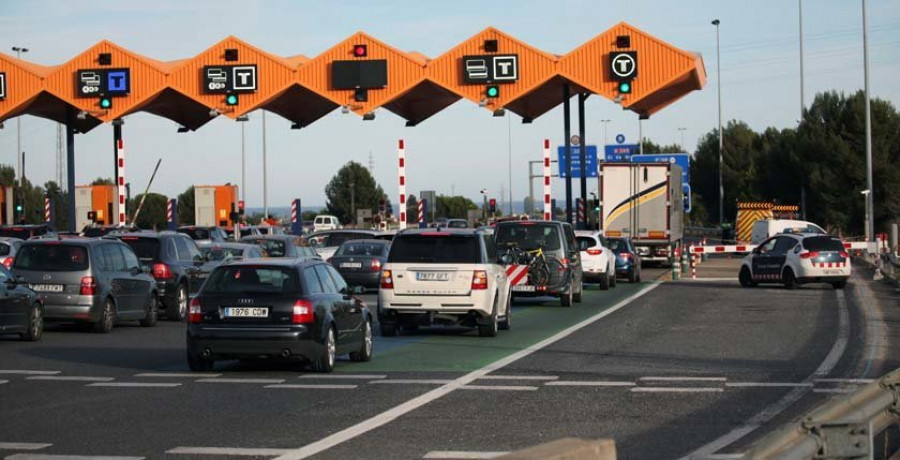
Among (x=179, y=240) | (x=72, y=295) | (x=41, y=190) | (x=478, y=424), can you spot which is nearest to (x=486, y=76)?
(x=179, y=240)

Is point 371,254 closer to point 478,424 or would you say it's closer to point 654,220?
point 654,220

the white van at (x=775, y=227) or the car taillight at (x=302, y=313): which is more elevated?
the white van at (x=775, y=227)

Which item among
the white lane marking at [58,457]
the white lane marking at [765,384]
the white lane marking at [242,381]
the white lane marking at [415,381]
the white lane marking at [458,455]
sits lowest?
the white lane marking at [458,455]

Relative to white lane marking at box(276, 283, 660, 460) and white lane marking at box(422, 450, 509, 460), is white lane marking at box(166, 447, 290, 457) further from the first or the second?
white lane marking at box(422, 450, 509, 460)

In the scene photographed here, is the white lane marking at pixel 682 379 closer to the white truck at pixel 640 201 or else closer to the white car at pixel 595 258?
the white car at pixel 595 258

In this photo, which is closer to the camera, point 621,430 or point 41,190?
point 621,430

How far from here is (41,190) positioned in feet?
395

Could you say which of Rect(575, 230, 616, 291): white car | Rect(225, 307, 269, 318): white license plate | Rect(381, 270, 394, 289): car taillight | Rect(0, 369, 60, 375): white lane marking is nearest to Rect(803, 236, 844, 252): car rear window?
Rect(575, 230, 616, 291): white car

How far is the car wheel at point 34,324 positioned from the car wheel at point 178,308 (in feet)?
17.6

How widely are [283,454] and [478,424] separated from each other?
7.31 feet

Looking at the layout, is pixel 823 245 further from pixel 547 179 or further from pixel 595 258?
pixel 547 179

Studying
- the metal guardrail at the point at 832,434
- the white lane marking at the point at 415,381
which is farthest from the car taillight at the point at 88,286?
the metal guardrail at the point at 832,434

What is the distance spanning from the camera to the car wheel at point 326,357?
16297 mm

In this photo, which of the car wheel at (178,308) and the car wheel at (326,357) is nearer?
the car wheel at (326,357)
